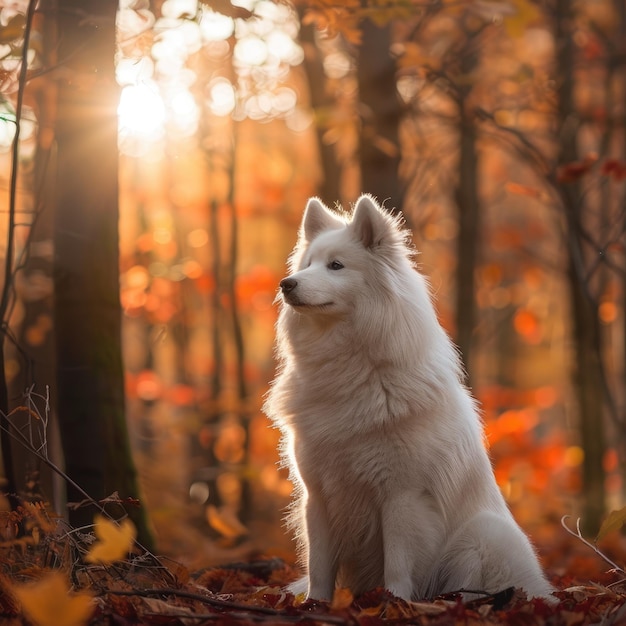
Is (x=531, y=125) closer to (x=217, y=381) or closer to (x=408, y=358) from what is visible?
(x=217, y=381)

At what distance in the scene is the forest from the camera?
11.8ft

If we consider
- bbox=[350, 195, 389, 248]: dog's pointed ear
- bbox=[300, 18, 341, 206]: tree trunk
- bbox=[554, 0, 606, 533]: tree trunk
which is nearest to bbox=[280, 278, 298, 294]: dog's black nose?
bbox=[350, 195, 389, 248]: dog's pointed ear

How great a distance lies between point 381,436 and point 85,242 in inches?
80.7

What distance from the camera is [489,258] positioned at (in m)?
17.5

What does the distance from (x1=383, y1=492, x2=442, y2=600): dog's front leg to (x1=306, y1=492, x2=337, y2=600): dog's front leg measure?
0.41 metres

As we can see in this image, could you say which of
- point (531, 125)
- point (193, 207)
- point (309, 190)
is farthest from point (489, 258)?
point (193, 207)

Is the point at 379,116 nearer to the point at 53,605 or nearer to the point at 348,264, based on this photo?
the point at 348,264

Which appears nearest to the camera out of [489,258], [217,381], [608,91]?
[608,91]

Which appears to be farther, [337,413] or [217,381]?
[217,381]

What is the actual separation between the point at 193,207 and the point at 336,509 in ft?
38.4


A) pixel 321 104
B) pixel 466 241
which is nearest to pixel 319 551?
pixel 466 241

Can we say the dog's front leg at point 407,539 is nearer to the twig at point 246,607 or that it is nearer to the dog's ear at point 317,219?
the twig at point 246,607

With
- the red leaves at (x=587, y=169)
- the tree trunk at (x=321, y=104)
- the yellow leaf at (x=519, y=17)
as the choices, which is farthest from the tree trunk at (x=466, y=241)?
the yellow leaf at (x=519, y=17)

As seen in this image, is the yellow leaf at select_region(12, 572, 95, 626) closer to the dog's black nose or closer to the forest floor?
the forest floor
